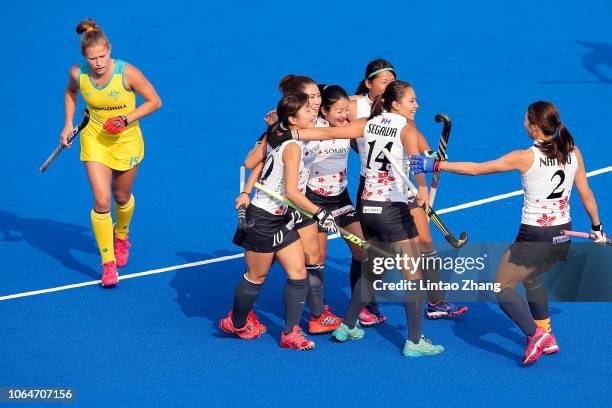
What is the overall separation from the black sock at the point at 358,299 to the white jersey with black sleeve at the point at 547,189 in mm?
1328

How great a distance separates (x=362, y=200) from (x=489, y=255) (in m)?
2.39

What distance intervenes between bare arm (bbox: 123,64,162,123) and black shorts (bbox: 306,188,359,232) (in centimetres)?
189

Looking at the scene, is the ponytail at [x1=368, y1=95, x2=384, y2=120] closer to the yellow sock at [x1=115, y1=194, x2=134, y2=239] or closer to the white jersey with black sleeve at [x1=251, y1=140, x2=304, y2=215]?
the white jersey with black sleeve at [x1=251, y1=140, x2=304, y2=215]

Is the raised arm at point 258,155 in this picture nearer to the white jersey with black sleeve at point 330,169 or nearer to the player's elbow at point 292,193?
the player's elbow at point 292,193

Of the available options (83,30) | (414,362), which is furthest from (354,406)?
(83,30)

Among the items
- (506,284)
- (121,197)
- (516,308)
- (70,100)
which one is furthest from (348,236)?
(70,100)

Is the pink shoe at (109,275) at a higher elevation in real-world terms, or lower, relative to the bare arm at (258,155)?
lower

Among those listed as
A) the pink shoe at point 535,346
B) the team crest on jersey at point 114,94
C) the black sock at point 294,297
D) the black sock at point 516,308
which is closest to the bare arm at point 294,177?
the black sock at point 294,297

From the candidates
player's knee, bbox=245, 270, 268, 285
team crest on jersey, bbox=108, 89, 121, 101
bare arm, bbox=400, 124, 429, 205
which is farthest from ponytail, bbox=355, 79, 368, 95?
team crest on jersey, bbox=108, 89, 121, 101

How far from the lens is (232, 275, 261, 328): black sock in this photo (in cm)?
805

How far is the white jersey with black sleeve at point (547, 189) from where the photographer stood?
7469mm

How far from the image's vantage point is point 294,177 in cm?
769

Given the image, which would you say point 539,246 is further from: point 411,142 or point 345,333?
point 345,333

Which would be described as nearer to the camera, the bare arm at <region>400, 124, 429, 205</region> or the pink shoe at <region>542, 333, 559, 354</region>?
the bare arm at <region>400, 124, 429, 205</region>
